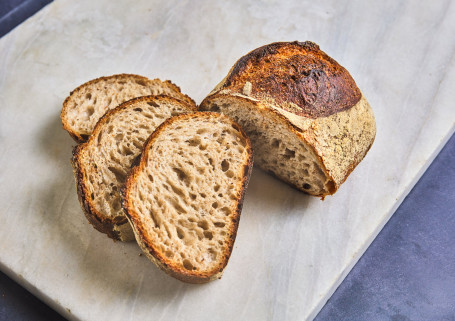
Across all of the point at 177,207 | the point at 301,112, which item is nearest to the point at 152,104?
the point at 177,207

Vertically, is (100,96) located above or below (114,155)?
above

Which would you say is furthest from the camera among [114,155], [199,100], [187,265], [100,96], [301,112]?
[199,100]

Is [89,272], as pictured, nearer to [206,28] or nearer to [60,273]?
[60,273]

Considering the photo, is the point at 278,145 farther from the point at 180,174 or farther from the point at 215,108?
the point at 180,174

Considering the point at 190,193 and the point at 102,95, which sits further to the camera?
the point at 102,95

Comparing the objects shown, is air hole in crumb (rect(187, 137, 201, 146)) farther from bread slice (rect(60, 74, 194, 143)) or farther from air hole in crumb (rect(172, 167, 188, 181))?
bread slice (rect(60, 74, 194, 143))

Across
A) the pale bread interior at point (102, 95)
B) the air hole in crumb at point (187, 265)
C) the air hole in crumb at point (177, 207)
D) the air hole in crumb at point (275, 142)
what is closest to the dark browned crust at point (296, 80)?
the air hole in crumb at point (275, 142)

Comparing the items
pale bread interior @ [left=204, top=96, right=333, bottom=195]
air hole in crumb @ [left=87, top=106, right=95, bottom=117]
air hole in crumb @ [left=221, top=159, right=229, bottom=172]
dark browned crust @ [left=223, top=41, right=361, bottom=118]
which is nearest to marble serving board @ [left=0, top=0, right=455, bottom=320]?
pale bread interior @ [left=204, top=96, right=333, bottom=195]

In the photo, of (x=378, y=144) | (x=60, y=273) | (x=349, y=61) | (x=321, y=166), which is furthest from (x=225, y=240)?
(x=349, y=61)

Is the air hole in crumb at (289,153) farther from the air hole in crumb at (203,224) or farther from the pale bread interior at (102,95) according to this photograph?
the pale bread interior at (102,95)
